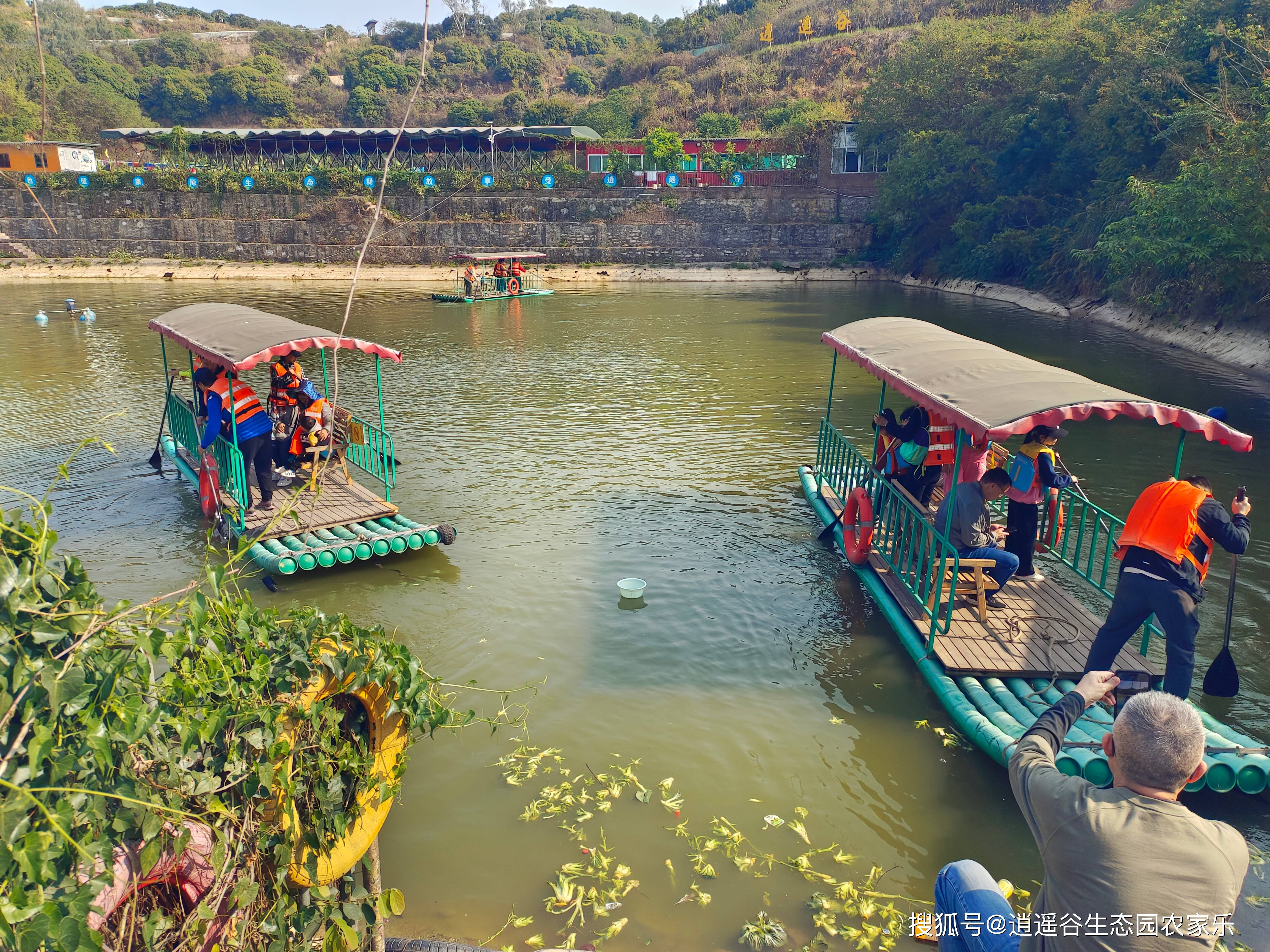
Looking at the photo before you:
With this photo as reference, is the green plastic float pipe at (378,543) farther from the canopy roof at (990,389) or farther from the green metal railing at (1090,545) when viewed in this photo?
the green metal railing at (1090,545)

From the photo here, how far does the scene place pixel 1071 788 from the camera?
9.47 feet

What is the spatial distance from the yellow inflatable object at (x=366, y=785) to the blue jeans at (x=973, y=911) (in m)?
2.86

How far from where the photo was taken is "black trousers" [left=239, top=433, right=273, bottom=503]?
10.4 m

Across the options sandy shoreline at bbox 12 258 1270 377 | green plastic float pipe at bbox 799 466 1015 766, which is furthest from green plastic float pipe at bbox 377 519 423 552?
sandy shoreline at bbox 12 258 1270 377

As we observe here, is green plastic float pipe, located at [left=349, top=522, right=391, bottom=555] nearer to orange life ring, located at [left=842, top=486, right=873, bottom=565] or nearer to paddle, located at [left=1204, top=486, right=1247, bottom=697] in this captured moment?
orange life ring, located at [left=842, top=486, right=873, bottom=565]

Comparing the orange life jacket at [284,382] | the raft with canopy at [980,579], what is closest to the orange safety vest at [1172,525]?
the raft with canopy at [980,579]

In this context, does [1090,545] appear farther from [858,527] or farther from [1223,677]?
[1223,677]

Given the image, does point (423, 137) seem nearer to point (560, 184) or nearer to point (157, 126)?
point (560, 184)

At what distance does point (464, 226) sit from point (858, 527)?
153 feet

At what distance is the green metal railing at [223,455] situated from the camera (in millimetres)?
10086

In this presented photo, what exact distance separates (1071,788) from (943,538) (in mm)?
4797

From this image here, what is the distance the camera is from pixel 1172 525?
245 inches

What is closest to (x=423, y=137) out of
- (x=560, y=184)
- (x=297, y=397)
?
(x=560, y=184)

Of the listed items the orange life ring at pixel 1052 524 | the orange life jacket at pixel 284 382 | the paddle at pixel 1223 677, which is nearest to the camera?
the paddle at pixel 1223 677
